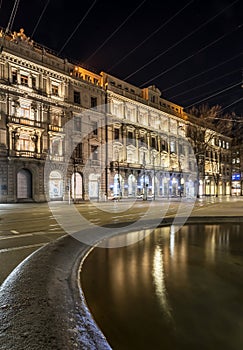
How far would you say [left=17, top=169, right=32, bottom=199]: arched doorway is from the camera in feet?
114

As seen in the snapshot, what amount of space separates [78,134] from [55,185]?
8882mm

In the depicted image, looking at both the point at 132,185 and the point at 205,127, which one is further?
the point at 132,185

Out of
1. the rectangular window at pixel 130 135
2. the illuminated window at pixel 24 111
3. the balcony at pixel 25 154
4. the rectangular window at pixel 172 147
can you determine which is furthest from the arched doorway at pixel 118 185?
the rectangular window at pixel 172 147

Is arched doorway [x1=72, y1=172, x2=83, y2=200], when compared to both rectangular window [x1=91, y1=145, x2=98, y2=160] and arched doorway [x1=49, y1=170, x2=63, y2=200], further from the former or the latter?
rectangular window [x1=91, y1=145, x2=98, y2=160]

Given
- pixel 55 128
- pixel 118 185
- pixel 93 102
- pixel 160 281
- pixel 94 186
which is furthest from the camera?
pixel 118 185

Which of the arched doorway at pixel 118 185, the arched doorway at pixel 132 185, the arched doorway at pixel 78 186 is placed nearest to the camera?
the arched doorway at pixel 78 186

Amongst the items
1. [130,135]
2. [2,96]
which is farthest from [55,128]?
[130,135]

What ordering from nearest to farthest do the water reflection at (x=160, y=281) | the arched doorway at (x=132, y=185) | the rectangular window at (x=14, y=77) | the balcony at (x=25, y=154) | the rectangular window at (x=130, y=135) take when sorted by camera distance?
the water reflection at (x=160, y=281) → the balcony at (x=25, y=154) → the rectangular window at (x=14, y=77) → the arched doorway at (x=132, y=185) → the rectangular window at (x=130, y=135)

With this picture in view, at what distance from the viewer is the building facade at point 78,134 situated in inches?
1334

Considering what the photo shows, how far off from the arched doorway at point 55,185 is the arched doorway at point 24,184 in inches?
112

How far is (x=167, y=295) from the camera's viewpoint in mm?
4867

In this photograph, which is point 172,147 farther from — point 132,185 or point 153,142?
point 132,185

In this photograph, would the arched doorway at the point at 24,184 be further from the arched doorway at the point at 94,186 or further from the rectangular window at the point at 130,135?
the rectangular window at the point at 130,135

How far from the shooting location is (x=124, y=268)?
21.2 ft
